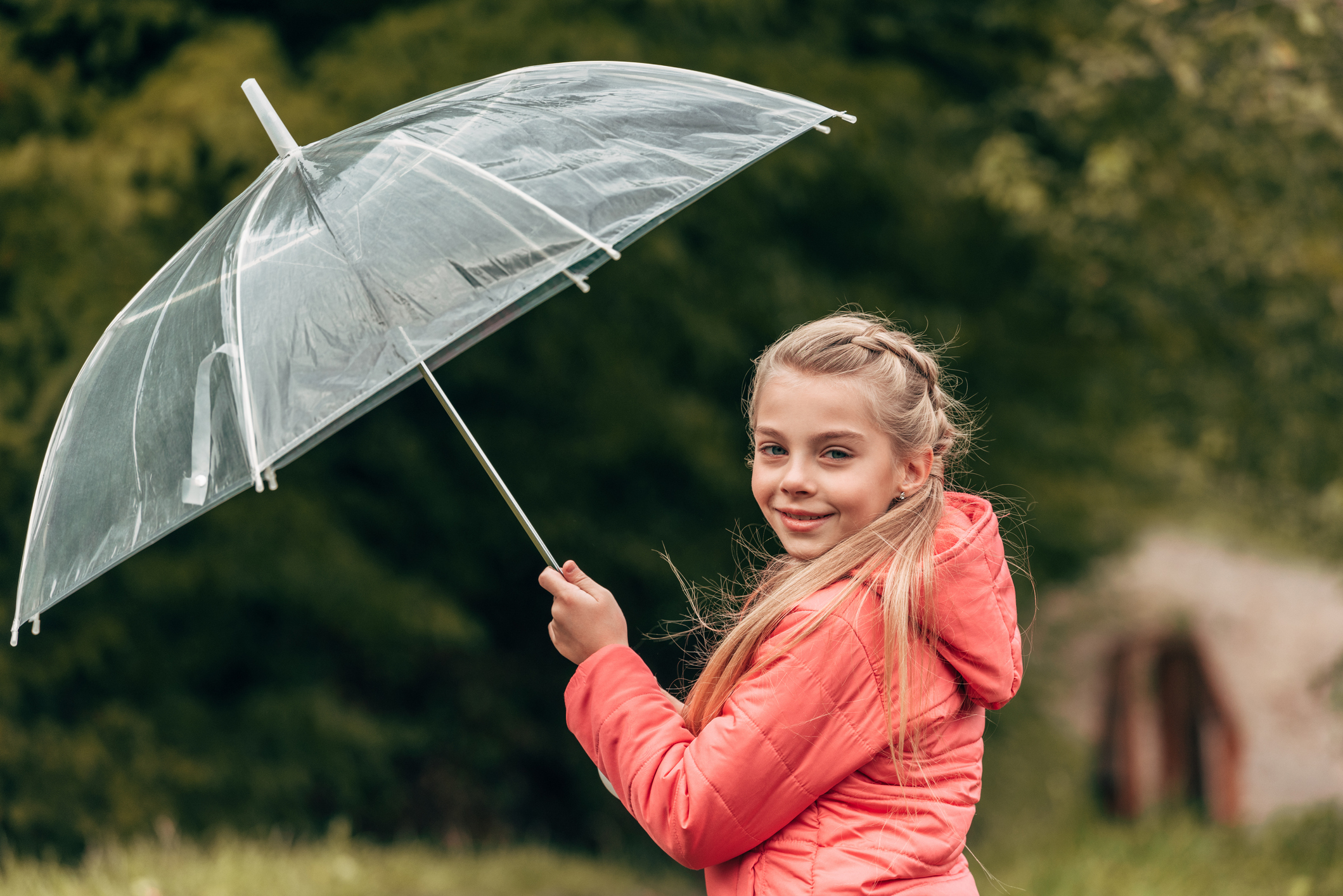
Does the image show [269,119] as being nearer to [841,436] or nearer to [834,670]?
[841,436]

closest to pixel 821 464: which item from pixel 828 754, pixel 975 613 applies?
pixel 975 613

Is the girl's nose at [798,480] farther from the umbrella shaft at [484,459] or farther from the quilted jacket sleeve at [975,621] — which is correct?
the umbrella shaft at [484,459]

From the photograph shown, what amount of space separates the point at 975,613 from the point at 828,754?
0.91 ft

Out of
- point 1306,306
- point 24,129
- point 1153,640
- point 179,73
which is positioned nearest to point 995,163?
point 1306,306

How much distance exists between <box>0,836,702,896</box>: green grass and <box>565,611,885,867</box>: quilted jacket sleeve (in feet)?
10.9

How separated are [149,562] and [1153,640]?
8.04 m

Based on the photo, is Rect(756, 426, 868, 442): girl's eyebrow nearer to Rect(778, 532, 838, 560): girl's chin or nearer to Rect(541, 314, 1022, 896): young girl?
Rect(541, 314, 1022, 896): young girl

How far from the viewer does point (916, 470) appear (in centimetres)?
179

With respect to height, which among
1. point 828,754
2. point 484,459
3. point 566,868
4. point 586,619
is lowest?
point 566,868

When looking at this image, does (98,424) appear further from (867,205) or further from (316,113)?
(867,205)

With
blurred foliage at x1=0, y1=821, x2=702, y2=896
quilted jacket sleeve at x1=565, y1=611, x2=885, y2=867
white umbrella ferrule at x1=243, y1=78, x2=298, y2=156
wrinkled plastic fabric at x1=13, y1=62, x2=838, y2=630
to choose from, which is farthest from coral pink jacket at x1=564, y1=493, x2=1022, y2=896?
blurred foliage at x1=0, y1=821, x2=702, y2=896

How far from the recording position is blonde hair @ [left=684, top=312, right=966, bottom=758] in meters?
1.60

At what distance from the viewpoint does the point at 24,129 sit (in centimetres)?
527

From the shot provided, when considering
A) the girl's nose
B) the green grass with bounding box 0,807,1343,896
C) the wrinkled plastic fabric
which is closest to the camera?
the girl's nose
